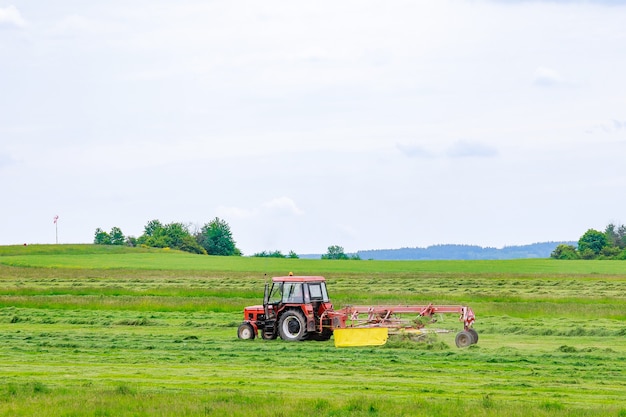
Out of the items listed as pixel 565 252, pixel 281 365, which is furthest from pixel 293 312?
pixel 565 252

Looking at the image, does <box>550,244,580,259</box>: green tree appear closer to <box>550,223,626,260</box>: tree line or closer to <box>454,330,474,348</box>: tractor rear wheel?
<box>550,223,626,260</box>: tree line

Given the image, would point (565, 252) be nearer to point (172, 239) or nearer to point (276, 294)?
point (172, 239)

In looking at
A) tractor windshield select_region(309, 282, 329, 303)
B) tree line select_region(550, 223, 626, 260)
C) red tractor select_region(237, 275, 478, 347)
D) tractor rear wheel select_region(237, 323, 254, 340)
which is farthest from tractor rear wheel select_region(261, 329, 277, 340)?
tree line select_region(550, 223, 626, 260)

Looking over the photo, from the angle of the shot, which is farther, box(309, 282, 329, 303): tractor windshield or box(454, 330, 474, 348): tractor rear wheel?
box(309, 282, 329, 303): tractor windshield

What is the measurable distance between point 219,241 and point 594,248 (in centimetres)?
6442

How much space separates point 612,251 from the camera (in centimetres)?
13875

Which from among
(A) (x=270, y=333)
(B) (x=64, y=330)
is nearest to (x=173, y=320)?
(B) (x=64, y=330)

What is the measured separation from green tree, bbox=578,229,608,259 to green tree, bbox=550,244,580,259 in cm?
321

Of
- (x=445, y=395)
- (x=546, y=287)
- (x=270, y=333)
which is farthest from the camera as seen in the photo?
(x=546, y=287)

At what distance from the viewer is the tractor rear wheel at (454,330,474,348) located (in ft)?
82.4

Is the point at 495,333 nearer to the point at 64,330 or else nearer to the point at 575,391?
the point at 575,391

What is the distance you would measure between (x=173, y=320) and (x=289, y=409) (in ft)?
67.4

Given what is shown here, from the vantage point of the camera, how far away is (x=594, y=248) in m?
144

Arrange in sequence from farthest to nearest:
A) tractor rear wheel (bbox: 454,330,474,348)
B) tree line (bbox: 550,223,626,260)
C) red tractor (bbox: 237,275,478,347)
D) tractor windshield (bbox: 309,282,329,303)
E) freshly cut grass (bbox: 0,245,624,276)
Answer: tree line (bbox: 550,223,626,260) → freshly cut grass (bbox: 0,245,624,276) → tractor windshield (bbox: 309,282,329,303) → red tractor (bbox: 237,275,478,347) → tractor rear wheel (bbox: 454,330,474,348)
